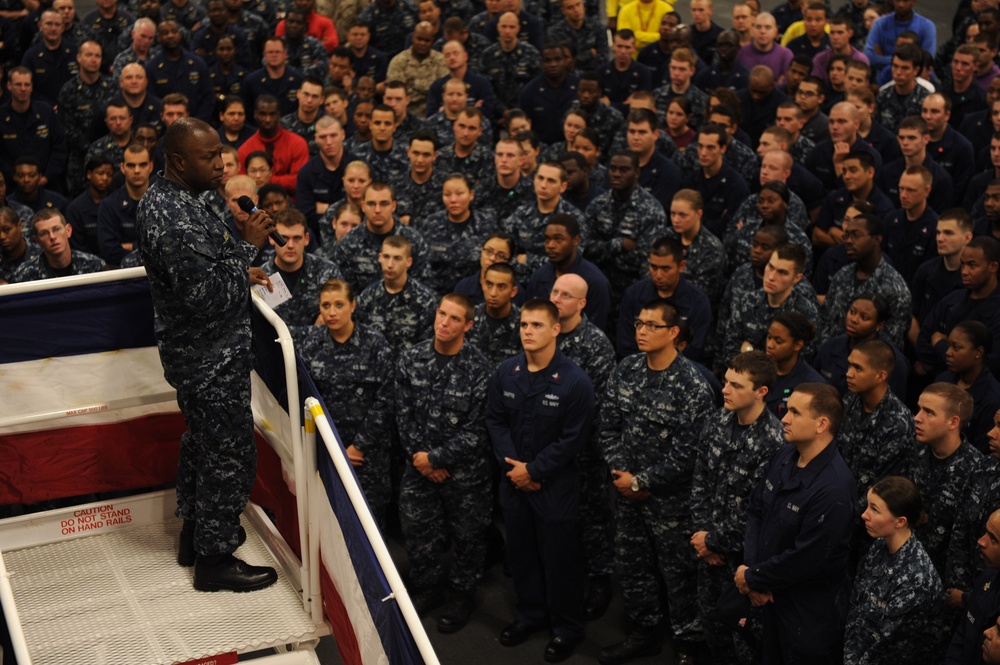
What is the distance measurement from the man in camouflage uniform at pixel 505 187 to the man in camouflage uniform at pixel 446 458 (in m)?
2.28

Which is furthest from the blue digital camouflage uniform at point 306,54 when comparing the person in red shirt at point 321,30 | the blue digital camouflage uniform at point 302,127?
the blue digital camouflage uniform at point 302,127

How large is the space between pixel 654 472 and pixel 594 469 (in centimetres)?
66

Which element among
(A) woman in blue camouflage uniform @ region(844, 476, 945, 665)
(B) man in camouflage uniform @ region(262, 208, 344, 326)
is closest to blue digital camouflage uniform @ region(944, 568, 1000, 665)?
(A) woman in blue camouflage uniform @ region(844, 476, 945, 665)

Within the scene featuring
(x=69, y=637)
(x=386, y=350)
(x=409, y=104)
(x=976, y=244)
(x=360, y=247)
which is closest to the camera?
(x=69, y=637)

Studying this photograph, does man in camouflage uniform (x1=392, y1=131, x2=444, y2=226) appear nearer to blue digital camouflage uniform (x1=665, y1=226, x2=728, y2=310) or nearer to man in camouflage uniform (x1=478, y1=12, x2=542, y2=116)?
blue digital camouflage uniform (x1=665, y1=226, x2=728, y2=310)

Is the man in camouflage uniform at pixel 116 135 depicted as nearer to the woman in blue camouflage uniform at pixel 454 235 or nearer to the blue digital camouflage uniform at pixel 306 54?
the blue digital camouflage uniform at pixel 306 54

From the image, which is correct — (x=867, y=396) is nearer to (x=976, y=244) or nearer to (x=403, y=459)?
(x=976, y=244)

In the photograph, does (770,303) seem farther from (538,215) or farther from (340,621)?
(340,621)

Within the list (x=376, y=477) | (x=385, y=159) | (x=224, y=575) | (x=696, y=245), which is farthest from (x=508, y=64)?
(x=224, y=575)

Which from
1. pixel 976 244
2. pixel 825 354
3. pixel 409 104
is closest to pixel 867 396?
pixel 825 354

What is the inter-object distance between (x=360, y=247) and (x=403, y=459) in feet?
4.90

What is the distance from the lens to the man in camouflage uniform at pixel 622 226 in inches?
308

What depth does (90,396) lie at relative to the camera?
3820 millimetres

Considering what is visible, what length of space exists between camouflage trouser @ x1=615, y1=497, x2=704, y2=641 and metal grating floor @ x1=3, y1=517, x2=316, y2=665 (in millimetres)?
2444
